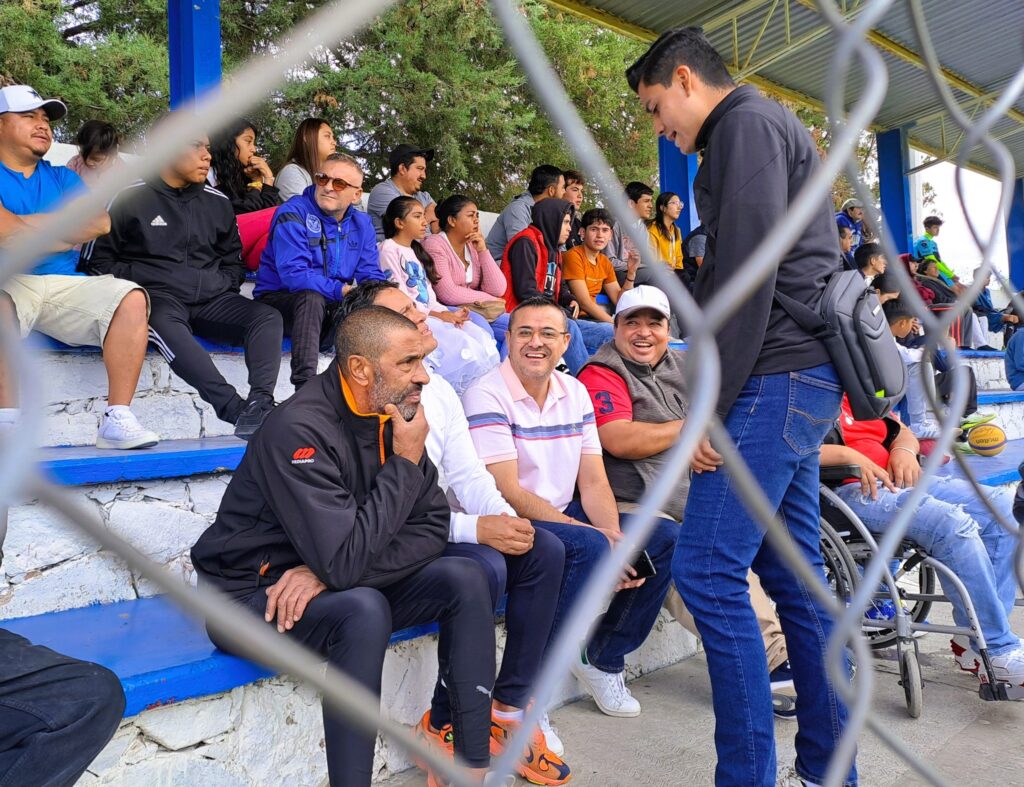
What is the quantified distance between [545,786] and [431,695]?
40 cm

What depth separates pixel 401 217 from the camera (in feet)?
13.0

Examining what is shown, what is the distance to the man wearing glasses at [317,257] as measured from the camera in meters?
3.25

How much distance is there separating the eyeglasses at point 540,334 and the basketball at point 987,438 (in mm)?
2808

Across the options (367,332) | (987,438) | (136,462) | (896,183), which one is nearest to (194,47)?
(136,462)

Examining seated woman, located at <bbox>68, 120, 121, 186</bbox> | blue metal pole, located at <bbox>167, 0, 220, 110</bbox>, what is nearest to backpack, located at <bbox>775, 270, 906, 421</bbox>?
seated woman, located at <bbox>68, 120, 121, 186</bbox>

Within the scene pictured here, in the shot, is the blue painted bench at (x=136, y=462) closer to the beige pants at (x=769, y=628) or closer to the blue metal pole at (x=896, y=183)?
the beige pants at (x=769, y=628)

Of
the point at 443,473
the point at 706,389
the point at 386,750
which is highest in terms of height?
the point at 706,389

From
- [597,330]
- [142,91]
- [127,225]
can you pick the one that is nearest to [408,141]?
[142,91]

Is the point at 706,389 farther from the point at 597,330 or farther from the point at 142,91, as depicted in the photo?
the point at 142,91

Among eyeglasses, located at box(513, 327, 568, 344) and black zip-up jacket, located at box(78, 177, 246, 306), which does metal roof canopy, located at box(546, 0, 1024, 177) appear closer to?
black zip-up jacket, located at box(78, 177, 246, 306)

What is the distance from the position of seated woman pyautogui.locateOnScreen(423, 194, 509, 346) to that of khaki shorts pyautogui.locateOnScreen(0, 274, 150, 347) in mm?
1806

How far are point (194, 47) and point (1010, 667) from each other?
15.4ft

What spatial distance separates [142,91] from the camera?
770 centimetres

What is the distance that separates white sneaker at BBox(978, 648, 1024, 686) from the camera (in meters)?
2.46
